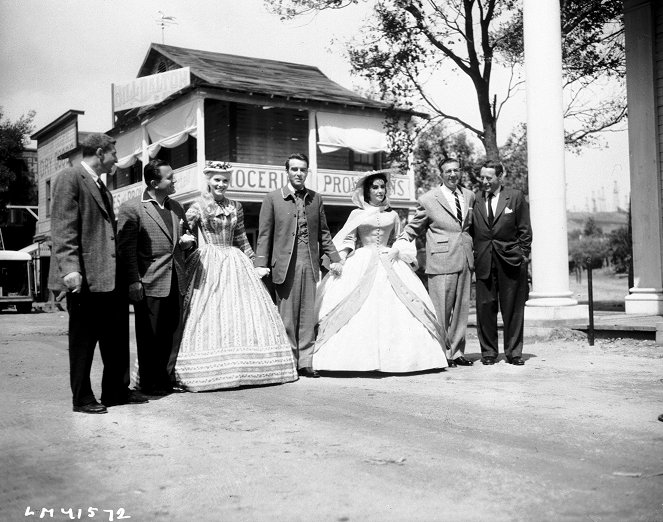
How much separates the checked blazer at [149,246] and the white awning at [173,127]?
15469 millimetres

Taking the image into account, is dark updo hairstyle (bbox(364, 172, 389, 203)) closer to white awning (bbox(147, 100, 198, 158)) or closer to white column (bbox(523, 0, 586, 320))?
white column (bbox(523, 0, 586, 320))

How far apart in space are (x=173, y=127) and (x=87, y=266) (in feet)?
58.7

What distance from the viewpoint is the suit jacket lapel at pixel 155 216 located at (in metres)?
5.43

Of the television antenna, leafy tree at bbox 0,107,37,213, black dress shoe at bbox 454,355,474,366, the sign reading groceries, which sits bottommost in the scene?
black dress shoe at bbox 454,355,474,366

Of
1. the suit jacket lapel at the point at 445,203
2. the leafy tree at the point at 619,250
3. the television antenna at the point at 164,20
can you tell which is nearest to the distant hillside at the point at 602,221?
the leafy tree at the point at 619,250

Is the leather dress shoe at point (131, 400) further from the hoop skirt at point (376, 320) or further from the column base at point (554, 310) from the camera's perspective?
the column base at point (554, 310)

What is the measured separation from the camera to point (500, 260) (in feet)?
22.2

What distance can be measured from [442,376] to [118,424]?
110 inches

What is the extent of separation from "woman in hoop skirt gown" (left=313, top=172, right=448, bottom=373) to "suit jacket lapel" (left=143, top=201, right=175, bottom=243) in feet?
5.35

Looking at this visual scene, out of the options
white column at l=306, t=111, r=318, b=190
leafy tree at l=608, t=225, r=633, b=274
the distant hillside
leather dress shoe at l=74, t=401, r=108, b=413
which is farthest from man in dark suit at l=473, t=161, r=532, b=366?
the distant hillside

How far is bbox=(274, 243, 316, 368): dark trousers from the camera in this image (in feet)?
20.7

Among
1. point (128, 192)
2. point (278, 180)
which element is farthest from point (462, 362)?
point (128, 192)

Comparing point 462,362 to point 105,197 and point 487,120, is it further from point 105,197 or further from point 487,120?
point 487,120

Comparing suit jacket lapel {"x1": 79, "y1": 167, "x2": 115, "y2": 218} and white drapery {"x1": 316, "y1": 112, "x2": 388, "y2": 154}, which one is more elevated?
white drapery {"x1": 316, "y1": 112, "x2": 388, "y2": 154}
